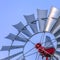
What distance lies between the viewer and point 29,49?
15.8ft

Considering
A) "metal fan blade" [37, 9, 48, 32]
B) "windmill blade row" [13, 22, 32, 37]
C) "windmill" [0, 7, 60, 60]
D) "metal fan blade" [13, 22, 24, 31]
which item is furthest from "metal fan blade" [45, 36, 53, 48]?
"metal fan blade" [13, 22, 24, 31]

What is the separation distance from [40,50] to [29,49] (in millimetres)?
222

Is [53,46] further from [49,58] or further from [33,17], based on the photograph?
[33,17]

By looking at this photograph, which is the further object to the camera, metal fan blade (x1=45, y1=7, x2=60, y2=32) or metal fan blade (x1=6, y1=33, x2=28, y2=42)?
metal fan blade (x1=6, y1=33, x2=28, y2=42)

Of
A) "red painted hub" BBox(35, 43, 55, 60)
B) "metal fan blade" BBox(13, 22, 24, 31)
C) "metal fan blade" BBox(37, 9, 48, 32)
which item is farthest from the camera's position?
"metal fan blade" BBox(13, 22, 24, 31)

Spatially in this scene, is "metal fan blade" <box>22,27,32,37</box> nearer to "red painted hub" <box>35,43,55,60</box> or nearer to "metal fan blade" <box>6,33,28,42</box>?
"metal fan blade" <box>6,33,28,42</box>

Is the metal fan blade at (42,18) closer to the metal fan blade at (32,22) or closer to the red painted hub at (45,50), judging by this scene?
the metal fan blade at (32,22)

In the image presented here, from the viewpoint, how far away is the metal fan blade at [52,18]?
468 cm

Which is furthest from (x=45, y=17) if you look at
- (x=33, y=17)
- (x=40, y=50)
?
(x=40, y=50)

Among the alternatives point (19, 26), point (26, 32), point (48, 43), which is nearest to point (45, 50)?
point (48, 43)

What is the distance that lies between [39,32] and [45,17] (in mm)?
227

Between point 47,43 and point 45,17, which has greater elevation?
point 45,17

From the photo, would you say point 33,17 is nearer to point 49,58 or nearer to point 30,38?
point 30,38

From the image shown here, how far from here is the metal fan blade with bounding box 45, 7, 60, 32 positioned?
184 inches
